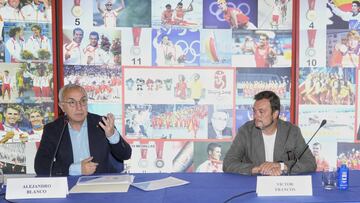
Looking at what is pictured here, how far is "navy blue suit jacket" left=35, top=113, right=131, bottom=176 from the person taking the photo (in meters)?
2.51

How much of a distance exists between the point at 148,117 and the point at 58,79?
79 cm

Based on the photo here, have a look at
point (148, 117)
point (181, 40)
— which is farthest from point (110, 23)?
point (148, 117)

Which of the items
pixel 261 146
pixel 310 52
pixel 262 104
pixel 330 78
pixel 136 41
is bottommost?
pixel 261 146

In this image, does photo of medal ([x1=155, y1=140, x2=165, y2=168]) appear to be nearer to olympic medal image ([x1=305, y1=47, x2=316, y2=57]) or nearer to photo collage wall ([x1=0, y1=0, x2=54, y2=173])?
photo collage wall ([x1=0, y1=0, x2=54, y2=173])

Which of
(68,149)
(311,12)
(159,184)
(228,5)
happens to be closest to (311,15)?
(311,12)

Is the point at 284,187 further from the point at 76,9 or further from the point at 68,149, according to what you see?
the point at 76,9

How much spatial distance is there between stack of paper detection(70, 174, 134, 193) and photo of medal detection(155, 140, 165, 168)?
1166 millimetres

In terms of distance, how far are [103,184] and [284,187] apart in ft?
2.95

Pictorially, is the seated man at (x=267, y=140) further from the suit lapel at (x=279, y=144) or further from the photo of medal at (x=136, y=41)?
the photo of medal at (x=136, y=41)

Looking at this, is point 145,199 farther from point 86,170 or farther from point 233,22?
point 233,22

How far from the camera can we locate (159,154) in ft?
11.3

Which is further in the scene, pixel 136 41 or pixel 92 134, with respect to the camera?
pixel 136 41

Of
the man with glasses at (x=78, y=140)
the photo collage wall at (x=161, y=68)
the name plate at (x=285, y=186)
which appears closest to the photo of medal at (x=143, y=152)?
the photo collage wall at (x=161, y=68)

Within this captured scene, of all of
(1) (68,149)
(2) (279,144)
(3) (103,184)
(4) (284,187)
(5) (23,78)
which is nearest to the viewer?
(4) (284,187)
